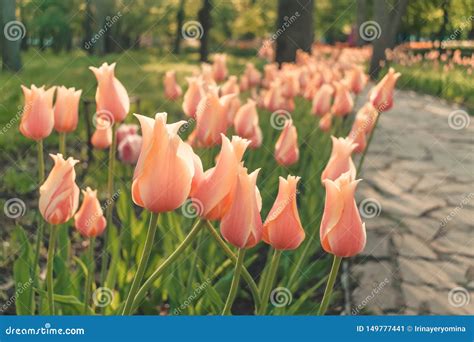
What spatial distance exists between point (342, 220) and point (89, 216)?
834 millimetres

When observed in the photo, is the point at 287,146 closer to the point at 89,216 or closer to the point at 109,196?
the point at 109,196

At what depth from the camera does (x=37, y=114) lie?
184 cm

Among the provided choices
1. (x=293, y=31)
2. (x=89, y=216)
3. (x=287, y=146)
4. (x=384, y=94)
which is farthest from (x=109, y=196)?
(x=293, y=31)

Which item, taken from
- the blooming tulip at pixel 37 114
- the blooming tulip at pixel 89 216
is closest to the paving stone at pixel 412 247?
the blooming tulip at pixel 89 216

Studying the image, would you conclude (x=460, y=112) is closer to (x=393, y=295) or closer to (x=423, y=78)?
(x=423, y=78)

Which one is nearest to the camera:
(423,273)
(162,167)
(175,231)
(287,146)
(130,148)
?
(162,167)

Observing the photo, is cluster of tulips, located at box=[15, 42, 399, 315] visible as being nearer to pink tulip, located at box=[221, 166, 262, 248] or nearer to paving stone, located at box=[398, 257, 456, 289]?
pink tulip, located at box=[221, 166, 262, 248]

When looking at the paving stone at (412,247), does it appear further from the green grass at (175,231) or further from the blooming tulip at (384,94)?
the blooming tulip at (384,94)

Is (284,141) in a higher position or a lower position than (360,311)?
higher

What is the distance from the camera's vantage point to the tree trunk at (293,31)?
29.4ft

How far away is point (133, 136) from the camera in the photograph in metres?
3.45

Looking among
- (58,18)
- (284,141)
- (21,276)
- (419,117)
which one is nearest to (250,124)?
(284,141)

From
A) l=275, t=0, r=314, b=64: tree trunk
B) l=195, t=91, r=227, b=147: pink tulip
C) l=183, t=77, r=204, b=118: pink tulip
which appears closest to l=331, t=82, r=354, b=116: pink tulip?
l=183, t=77, r=204, b=118: pink tulip

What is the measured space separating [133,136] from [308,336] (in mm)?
2063
